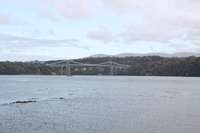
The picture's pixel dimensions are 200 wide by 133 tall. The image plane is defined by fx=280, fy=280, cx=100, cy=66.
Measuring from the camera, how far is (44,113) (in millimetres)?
14570

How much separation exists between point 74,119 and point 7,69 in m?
98.2

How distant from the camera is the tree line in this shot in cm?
8156

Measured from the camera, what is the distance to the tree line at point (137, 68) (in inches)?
3211

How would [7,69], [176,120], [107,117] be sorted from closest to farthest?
[176,120] → [107,117] → [7,69]

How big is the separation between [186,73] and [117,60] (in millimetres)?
54365

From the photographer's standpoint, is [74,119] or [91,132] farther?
[74,119]

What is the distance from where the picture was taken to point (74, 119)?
42.4 ft

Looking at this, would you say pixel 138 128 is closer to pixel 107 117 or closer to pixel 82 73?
pixel 107 117

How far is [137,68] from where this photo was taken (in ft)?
359

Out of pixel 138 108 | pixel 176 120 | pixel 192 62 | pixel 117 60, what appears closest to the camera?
pixel 176 120

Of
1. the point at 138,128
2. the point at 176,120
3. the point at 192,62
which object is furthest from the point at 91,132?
the point at 192,62

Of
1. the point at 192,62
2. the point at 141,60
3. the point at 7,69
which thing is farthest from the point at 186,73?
the point at 7,69

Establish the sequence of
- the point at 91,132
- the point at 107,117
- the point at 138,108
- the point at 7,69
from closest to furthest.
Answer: the point at 91,132 → the point at 107,117 → the point at 138,108 → the point at 7,69

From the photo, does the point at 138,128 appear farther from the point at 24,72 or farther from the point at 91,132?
the point at 24,72
